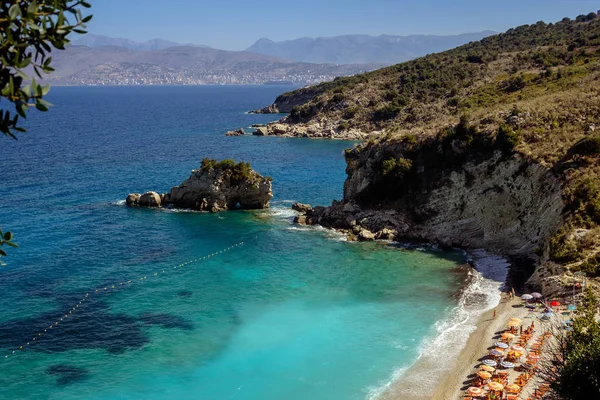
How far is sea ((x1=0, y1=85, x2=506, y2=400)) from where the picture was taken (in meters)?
28.1

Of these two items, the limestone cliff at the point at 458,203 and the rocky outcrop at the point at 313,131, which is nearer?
the limestone cliff at the point at 458,203

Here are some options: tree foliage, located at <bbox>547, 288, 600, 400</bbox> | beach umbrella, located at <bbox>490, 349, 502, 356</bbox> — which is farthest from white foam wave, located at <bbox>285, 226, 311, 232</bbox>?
tree foliage, located at <bbox>547, 288, 600, 400</bbox>

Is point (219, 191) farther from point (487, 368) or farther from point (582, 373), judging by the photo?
point (582, 373)

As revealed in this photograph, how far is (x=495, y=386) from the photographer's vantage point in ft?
85.9

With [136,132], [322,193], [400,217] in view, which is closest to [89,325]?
[400,217]

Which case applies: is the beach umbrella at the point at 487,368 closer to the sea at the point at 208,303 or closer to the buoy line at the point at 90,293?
the sea at the point at 208,303

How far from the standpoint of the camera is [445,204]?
50.4m

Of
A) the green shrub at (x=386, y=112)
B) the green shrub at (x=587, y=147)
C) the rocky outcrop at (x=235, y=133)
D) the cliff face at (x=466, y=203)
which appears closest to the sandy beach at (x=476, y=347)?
the cliff face at (x=466, y=203)

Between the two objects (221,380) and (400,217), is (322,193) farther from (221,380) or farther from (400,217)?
(221,380)

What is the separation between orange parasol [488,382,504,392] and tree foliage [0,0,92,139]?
82.2ft

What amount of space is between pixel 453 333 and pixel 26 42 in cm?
3036

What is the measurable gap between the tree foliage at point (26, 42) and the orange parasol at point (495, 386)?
82.2 ft

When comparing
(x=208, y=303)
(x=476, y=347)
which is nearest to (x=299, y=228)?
(x=208, y=303)

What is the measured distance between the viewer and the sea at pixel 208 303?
28.1m
